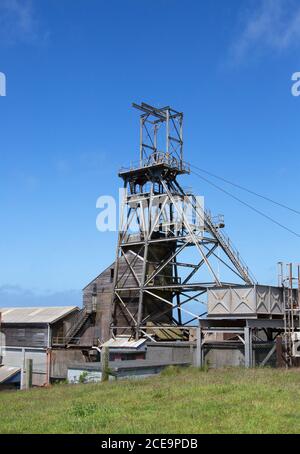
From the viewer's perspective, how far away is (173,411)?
13.0m

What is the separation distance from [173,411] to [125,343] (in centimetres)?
2926

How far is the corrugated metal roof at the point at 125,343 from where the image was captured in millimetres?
40500

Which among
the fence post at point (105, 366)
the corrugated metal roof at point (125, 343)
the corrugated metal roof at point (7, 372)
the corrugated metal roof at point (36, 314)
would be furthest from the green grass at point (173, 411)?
the corrugated metal roof at point (36, 314)

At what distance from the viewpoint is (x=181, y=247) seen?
4250 centimetres

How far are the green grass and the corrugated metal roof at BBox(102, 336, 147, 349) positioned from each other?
70.4ft

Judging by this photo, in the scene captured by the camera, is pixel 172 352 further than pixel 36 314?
No

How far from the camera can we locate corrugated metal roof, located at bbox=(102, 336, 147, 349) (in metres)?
40.5

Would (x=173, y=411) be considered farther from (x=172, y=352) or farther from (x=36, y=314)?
(x=36, y=314)

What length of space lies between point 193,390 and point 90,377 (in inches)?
529

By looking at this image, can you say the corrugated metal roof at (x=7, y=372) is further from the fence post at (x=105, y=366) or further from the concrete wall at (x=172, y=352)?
the fence post at (x=105, y=366)

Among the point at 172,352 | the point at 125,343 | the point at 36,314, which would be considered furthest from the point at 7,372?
the point at 172,352

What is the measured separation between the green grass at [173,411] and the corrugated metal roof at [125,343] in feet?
70.4

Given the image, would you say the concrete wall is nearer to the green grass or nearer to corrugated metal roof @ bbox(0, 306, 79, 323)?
corrugated metal roof @ bbox(0, 306, 79, 323)
